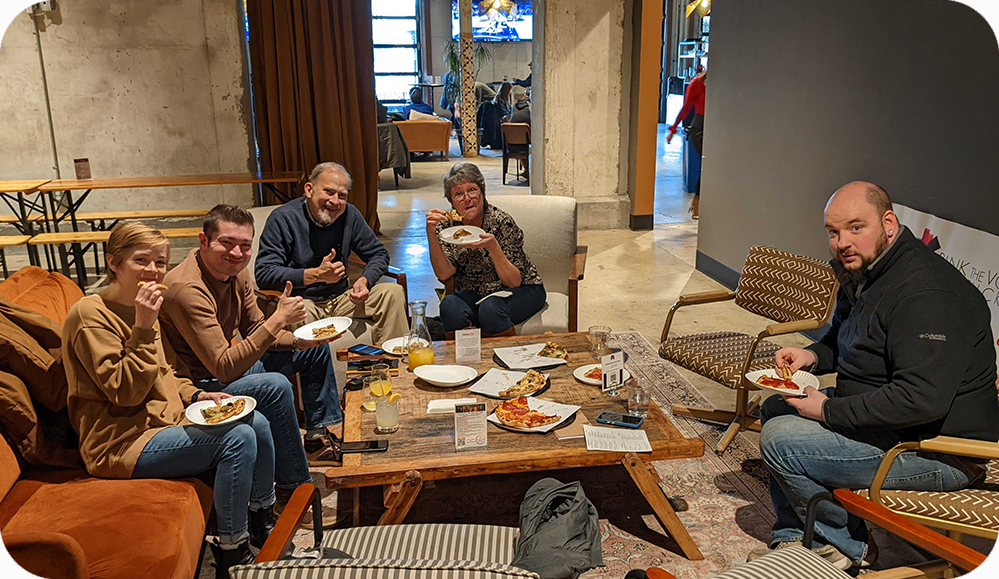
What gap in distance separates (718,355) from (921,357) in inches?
46.7

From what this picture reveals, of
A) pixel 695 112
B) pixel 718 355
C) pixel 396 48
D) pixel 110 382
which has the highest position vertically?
pixel 396 48

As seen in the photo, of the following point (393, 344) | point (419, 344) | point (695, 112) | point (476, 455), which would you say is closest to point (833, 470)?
point (476, 455)

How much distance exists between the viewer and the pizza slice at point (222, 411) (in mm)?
2326

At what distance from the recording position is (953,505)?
6.79 feet

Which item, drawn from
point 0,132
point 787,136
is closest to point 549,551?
point 787,136

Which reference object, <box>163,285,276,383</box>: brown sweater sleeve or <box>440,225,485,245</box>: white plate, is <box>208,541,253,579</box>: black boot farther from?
<box>440,225,485,245</box>: white plate

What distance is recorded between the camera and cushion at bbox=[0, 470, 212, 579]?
1845 mm

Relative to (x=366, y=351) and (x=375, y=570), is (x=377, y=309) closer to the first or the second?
(x=366, y=351)

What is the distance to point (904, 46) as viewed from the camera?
3689 millimetres

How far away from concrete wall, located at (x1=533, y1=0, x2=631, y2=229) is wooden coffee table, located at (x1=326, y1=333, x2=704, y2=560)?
195 inches

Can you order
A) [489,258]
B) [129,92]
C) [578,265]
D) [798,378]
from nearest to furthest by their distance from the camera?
1. [798,378]
2. [489,258]
3. [578,265]
4. [129,92]

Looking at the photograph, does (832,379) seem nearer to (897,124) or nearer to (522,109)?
(897,124)

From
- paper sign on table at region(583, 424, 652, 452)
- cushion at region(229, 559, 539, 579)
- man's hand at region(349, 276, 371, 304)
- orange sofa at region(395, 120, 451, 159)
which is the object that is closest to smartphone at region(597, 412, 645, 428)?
paper sign on table at region(583, 424, 652, 452)

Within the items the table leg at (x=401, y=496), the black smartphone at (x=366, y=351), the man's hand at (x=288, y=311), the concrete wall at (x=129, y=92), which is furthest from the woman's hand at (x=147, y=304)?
the concrete wall at (x=129, y=92)
